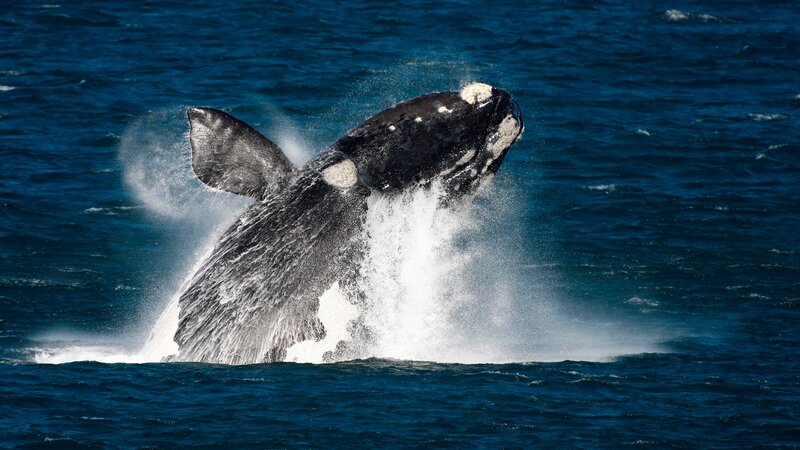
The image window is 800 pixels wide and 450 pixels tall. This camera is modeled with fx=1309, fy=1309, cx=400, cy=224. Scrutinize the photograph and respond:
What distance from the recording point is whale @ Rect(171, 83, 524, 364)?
19953mm

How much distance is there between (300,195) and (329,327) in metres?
2.09

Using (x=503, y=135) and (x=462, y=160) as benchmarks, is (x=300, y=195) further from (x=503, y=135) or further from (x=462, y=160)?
(x=503, y=135)

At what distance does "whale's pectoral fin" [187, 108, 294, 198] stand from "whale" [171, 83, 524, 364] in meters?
0.02

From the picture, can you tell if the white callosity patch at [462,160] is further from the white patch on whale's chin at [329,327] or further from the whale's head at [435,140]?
the white patch on whale's chin at [329,327]

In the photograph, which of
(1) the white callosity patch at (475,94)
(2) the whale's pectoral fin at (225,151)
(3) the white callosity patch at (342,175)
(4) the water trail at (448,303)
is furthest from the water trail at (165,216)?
(1) the white callosity patch at (475,94)

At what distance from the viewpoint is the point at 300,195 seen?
66.5ft

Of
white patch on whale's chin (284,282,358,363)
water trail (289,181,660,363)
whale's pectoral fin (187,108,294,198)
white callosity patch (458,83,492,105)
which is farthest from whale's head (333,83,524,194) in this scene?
white patch on whale's chin (284,282,358,363)

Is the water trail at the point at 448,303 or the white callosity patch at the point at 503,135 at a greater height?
the white callosity patch at the point at 503,135

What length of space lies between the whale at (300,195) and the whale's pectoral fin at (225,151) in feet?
0.05

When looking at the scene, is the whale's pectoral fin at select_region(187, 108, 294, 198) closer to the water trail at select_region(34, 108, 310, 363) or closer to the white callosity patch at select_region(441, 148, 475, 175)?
the water trail at select_region(34, 108, 310, 363)

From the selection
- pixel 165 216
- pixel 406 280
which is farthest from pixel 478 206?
pixel 406 280

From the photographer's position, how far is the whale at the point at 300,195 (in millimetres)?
19953

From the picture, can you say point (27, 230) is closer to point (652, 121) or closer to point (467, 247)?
point (467, 247)

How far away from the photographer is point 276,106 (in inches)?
1709
